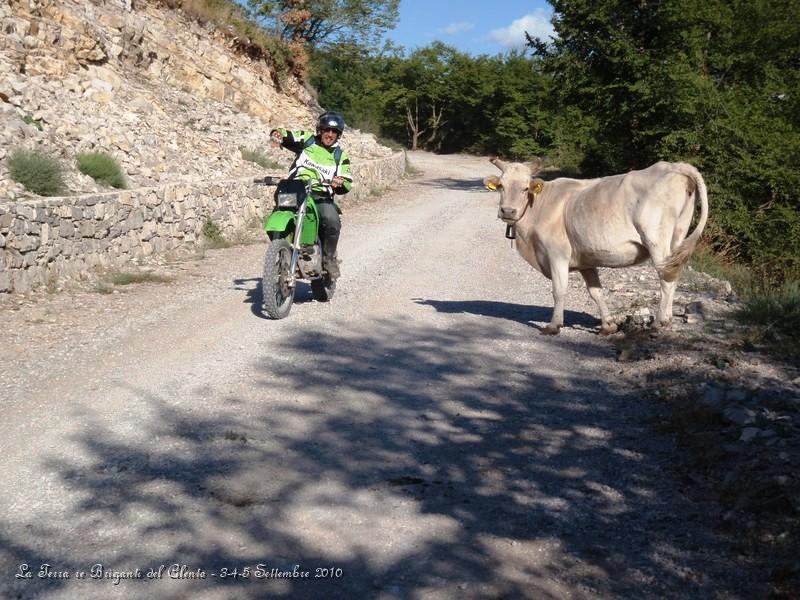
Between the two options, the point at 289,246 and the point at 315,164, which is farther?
the point at 315,164

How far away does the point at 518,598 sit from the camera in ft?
12.3

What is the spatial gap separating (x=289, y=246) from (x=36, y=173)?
213 inches

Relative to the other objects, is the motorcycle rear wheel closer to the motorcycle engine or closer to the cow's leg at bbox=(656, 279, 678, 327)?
the motorcycle engine

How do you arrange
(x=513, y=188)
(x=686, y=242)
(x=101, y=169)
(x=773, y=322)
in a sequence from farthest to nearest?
1. (x=101, y=169)
2. (x=513, y=188)
3. (x=773, y=322)
4. (x=686, y=242)

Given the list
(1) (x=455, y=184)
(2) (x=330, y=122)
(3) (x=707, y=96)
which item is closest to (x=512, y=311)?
(2) (x=330, y=122)

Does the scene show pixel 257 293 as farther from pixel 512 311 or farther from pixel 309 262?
pixel 512 311

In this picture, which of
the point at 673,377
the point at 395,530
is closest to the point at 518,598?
the point at 395,530

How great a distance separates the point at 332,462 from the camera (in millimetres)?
5285

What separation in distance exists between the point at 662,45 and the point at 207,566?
22434 millimetres

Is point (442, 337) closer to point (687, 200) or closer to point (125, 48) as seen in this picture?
point (687, 200)

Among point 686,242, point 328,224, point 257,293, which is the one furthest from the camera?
point 257,293

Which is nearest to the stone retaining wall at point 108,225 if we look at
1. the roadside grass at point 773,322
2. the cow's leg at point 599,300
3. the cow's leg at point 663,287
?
the cow's leg at point 599,300

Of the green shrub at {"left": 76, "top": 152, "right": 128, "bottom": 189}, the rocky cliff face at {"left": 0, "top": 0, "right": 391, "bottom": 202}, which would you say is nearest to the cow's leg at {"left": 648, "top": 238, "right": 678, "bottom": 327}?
the rocky cliff face at {"left": 0, "top": 0, "right": 391, "bottom": 202}

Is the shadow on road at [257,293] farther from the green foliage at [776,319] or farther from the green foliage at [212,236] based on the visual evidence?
the green foliage at [776,319]
